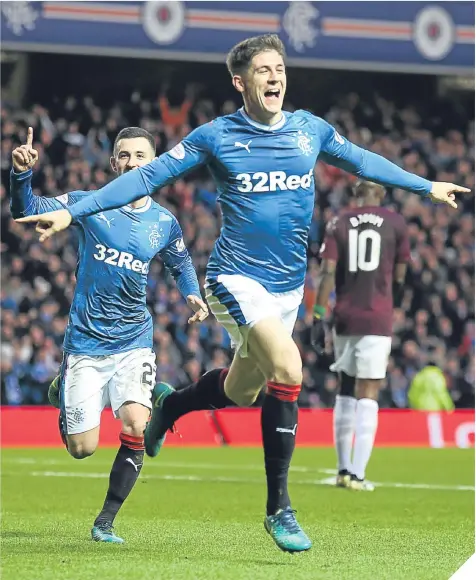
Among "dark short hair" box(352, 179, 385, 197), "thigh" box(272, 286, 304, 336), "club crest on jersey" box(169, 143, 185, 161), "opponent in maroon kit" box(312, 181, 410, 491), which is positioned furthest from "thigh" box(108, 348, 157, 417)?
"dark short hair" box(352, 179, 385, 197)

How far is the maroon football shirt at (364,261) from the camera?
11.0m

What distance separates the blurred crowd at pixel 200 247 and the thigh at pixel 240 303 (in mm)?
12039

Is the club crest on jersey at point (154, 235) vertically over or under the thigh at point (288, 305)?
over

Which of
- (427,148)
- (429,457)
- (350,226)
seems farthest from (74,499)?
(427,148)

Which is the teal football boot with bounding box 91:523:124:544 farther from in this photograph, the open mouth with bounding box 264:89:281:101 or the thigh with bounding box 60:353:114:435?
the open mouth with bounding box 264:89:281:101

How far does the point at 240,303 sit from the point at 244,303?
2 centimetres

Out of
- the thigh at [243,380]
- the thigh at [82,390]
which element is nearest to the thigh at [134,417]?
the thigh at [82,390]

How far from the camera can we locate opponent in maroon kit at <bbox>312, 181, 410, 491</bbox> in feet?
35.9

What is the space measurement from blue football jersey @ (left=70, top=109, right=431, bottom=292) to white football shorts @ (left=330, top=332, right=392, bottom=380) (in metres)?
4.32

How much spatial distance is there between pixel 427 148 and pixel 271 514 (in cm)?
2059

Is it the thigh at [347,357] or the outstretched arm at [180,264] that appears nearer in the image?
the outstretched arm at [180,264]

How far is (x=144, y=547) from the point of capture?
262 inches

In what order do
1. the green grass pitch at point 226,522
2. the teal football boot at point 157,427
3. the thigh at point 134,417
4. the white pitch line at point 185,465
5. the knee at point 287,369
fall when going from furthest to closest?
the white pitch line at point 185,465 → the teal football boot at point 157,427 → the thigh at point 134,417 → the knee at point 287,369 → the green grass pitch at point 226,522

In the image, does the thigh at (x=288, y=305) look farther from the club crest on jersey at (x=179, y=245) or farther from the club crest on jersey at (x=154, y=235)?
the club crest on jersey at (x=179, y=245)
